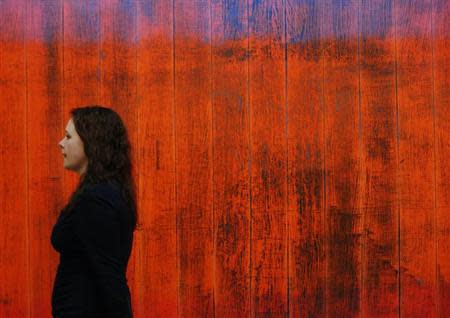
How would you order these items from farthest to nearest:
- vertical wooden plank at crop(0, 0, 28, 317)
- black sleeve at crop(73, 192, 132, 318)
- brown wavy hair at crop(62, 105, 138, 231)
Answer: vertical wooden plank at crop(0, 0, 28, 317) < brown wavy hair at crop(62, 105, 138, 231) < black sleeve at crop(73, 192, 132, 318)

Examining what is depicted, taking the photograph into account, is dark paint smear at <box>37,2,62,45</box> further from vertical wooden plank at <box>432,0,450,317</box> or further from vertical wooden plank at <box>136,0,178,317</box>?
vertical wooden plank at <box>432,0,450,317</box>

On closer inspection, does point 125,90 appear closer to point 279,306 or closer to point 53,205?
point 53,205

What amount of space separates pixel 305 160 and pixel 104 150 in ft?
4.11

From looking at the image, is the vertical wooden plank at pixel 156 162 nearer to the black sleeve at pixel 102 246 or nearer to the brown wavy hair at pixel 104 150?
the brown wavy hair at pixel 104 150

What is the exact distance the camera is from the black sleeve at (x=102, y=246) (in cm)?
183

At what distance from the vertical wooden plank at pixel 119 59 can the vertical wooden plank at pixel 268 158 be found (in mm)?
550

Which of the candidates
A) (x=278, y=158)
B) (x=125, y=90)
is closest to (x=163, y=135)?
(x=125, y=90)

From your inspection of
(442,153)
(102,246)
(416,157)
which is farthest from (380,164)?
(102,246)

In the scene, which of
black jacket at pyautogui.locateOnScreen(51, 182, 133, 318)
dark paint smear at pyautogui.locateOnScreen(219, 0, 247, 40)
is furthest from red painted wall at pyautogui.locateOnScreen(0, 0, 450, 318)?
black jacket at pyautogui.locateOnScreen(51, 182, 133, 318)

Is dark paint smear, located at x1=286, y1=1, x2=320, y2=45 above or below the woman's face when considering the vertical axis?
above

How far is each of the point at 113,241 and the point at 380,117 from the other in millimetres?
1599

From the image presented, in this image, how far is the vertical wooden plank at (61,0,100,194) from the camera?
2.98m

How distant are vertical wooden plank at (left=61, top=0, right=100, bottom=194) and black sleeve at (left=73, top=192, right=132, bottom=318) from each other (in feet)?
3.82

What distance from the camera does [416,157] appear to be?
9.83ft
